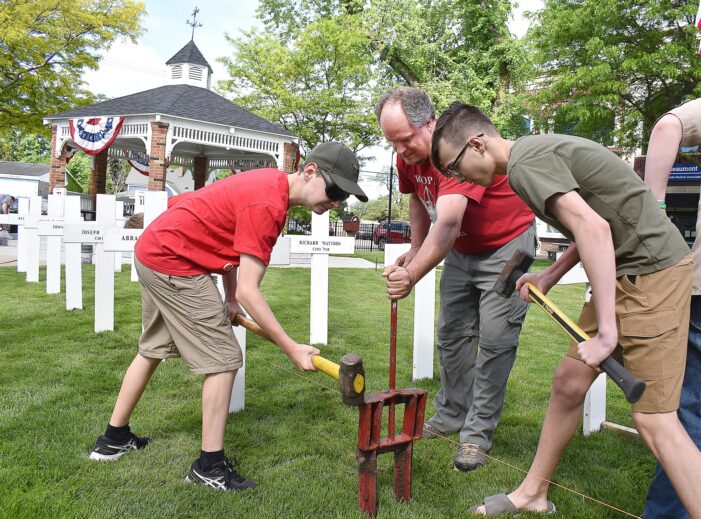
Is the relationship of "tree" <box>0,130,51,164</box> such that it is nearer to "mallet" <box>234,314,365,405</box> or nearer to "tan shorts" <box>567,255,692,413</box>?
"mallet" <box>234,314,365,405</box>

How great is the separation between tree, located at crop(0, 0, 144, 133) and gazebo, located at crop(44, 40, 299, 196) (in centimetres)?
162

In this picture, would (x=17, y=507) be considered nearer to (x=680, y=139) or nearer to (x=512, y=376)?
(x=680, y=139)

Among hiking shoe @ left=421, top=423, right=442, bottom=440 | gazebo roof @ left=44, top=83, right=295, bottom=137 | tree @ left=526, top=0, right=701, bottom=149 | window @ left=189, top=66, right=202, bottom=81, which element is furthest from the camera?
window @ left=189, top=66, right=202, bottom=81

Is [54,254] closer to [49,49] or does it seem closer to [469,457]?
[469,457]

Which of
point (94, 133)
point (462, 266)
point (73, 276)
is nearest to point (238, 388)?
point (462, 266)

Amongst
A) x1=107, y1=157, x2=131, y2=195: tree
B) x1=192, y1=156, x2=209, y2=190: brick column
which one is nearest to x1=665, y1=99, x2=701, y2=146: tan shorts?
x1=192, y1=156, x2=209, y2=190: brick column

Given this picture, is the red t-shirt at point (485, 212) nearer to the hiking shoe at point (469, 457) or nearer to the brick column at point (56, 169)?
the hiking shoe at point (469, 457)

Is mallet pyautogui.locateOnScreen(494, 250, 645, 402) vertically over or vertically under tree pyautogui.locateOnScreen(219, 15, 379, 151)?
under

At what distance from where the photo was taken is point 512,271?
279cm

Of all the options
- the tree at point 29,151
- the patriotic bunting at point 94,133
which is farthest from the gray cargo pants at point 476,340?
the tree at point 29,151

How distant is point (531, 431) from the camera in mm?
3930

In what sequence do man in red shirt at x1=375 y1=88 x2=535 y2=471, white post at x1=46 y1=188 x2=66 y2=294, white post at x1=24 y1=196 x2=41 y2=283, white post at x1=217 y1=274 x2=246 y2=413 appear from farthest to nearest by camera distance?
white post at x1=24 y1=196 x2=41 y2=283
white post at x1=46 y1=188 x2=66 y2=294
white post at x1=217 y1=274 x2=246 y2=413
man in red shirt at x1=375 y1=88 x2=535 y2=471

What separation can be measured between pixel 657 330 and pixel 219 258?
207 cm

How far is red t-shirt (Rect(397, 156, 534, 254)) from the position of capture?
341 centimetres
